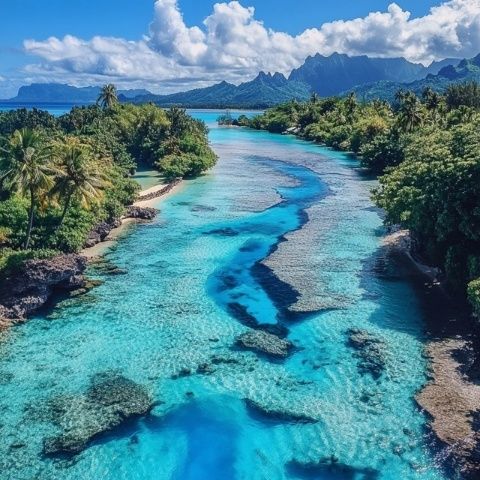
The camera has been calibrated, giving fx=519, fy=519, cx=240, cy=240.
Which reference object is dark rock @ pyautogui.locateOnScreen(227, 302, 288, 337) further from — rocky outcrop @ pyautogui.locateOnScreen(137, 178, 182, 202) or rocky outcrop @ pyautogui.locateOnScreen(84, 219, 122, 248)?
rocky outcrop @ pyautogui.locateOnScreen(137, 178, 182, 202)

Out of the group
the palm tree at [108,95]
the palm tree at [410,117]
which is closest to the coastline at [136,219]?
the palm tree at [410,117]

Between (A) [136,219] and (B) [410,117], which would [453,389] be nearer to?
(A) [136,219]

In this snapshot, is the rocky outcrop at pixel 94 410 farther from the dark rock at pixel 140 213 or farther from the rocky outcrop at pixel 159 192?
the rocky outcrop at pixel 159 192

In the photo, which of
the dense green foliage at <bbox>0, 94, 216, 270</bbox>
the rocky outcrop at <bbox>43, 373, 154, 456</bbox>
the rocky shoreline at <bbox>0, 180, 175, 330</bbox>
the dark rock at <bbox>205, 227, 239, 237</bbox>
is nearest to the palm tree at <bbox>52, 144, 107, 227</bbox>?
the dense green foliage at <bbox>0, 94, 216, 270</bbox>

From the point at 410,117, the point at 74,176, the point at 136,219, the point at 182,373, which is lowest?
the point at 182,373

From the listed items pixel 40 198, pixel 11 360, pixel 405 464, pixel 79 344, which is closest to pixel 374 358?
pixel 405 464

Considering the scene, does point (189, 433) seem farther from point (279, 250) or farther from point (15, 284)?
point (279, 250)

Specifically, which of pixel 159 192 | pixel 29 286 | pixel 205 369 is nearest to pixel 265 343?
pixel 205 369
